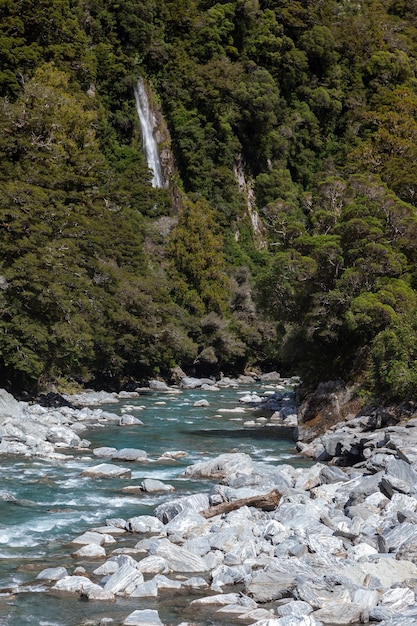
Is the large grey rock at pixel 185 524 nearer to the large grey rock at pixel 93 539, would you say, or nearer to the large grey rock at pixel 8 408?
the large grey rock at pixel 93 539

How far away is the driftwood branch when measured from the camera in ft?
54.6

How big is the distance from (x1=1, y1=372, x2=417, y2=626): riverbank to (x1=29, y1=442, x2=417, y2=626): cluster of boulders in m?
0.02

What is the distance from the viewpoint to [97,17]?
245ft

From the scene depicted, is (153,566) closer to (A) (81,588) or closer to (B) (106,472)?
(A) (81,588)

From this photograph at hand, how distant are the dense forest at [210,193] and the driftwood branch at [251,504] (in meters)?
9.23

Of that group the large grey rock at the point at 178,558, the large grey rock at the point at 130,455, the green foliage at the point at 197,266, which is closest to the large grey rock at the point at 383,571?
the large grey rock at the point at 178,558

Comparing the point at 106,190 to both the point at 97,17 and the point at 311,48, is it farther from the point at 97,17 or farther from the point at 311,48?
the point at 311,48

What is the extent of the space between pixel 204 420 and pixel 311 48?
63098mm

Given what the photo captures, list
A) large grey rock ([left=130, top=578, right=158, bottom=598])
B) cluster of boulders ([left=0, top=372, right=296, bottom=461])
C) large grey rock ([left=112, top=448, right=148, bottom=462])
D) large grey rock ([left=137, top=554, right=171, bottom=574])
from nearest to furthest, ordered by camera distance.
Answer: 1. large grey rock ([left=130, top=578, right=158, bottom=598])
2. large grey rock ([left=137, top=554, right=171, bottom=574])
3. large grey rock ([left=112, top=448, right=148, bottom=462])
4. cluster of boulders ([left=0, top=372, right=296, bottom=461])

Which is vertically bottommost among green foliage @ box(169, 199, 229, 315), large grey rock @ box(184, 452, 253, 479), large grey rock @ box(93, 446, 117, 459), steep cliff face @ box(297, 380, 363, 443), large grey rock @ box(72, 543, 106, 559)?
green foliage @ box(169, 199, 229, 315)

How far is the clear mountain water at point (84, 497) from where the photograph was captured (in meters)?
11.6

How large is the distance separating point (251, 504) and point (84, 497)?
4.16 metres

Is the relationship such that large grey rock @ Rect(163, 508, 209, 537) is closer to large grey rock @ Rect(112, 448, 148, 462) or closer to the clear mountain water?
the clear mountain water

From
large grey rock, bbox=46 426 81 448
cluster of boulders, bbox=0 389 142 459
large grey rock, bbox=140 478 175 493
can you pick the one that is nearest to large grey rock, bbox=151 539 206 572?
large grey rock, bbox=140 478 175 493
